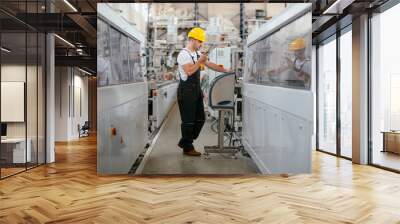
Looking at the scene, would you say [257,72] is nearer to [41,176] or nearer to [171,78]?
[171,78]

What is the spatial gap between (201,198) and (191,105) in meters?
1.60

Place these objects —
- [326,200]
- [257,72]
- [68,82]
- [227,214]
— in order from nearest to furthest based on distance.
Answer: [227,214] → [326,200] → [257,72] → [68,82]

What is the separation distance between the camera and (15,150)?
22.2 ft

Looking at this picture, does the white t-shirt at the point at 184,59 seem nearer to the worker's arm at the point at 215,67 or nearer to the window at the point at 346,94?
the worker's arm at the point at 215,67

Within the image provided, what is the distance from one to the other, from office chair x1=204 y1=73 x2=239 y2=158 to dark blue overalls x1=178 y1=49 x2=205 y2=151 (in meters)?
0.19

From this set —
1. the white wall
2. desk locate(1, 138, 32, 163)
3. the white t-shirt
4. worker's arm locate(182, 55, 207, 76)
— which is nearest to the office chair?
worker's arm locate(182, 55, 207, 76)

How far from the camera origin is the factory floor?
5.87 m

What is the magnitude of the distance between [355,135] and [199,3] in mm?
4294

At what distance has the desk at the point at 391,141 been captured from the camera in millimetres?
6973

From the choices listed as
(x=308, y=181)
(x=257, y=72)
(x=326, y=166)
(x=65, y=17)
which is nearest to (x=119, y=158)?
(x=257, y=72)

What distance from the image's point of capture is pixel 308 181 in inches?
232

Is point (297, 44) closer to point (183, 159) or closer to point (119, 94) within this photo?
point (183, 159)

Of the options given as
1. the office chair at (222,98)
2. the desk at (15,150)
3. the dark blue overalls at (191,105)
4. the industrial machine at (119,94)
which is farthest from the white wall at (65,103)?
the office chair at (222,98)

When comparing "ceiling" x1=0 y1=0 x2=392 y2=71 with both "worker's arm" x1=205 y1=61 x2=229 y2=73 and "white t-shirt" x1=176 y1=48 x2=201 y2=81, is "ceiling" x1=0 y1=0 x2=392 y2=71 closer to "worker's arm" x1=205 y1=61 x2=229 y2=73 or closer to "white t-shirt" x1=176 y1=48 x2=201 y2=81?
A: "white t-shirt" x1=176 y1=48 x2=201 y2=81
